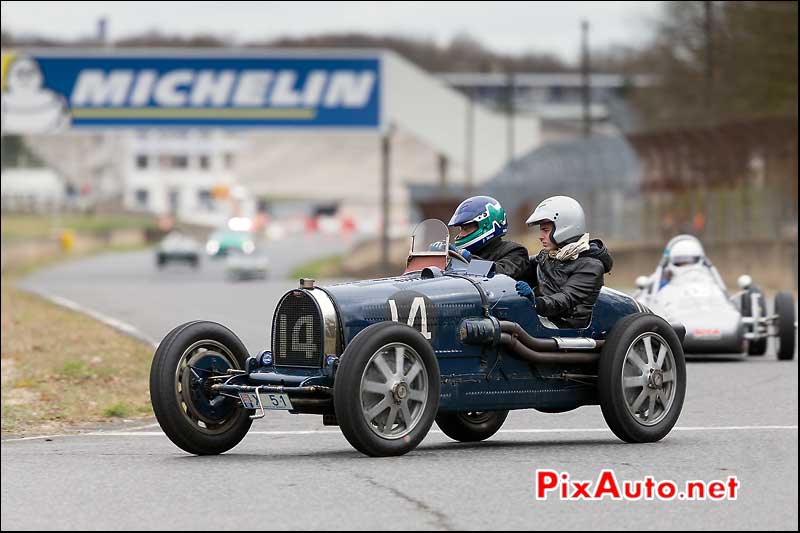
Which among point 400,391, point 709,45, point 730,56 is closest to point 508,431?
point 400,391

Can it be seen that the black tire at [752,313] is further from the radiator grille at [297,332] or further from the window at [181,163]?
the window at [181,163]

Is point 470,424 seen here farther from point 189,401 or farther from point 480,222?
point 189,401

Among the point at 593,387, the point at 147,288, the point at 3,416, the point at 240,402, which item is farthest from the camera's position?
the point at 147,288

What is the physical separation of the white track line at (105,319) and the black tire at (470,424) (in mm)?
→ 8634

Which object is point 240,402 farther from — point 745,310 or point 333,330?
point 745,310

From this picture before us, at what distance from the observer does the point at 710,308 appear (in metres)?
19.4

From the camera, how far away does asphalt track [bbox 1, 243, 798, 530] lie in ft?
26.1

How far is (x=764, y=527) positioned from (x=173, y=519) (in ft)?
8.79

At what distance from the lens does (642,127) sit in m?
75.8

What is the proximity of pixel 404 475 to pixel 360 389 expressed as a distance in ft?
2.44

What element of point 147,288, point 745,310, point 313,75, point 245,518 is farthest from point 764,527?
point 313,75

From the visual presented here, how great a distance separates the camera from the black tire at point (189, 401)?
1034 cm

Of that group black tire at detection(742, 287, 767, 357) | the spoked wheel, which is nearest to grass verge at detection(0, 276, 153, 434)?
the spoked wheel

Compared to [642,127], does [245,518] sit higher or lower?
lower
